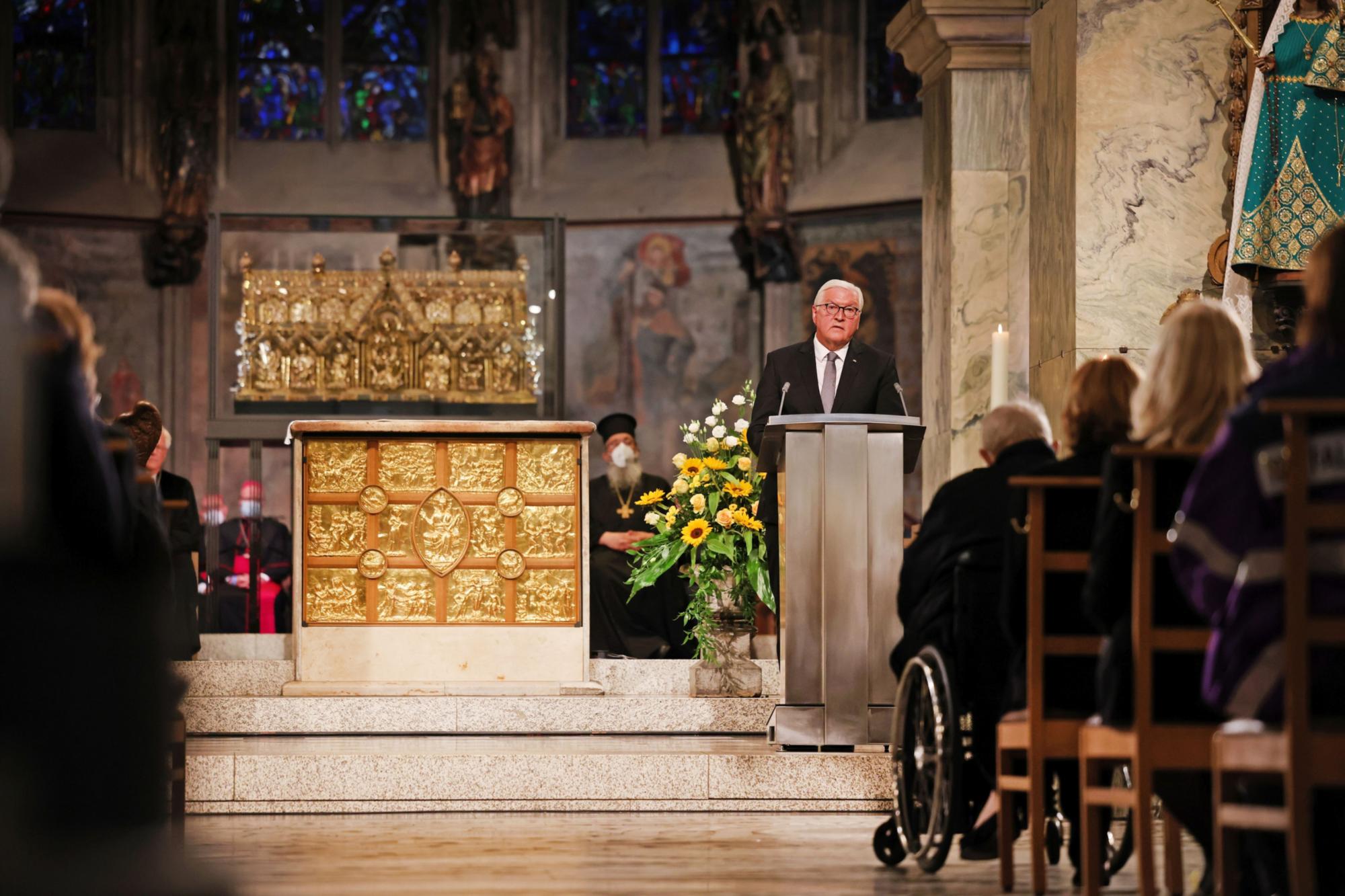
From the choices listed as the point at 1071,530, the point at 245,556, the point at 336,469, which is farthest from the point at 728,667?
the point at 245,556

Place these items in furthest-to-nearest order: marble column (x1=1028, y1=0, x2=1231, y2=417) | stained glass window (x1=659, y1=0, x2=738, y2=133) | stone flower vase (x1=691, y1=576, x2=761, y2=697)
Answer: stained glass window (x1=659, y1=0, x2=738, y2=133) < stone flower vase (x1=691, y1=576, x2=761, y2=697) < marble column (x1=1028, y1=0, x2=1231, y2=417)

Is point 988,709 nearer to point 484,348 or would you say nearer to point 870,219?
point 484,348

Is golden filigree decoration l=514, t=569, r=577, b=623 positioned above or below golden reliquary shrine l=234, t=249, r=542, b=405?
below

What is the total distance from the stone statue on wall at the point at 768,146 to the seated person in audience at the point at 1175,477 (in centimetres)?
1265

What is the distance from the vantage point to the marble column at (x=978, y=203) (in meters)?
9.51

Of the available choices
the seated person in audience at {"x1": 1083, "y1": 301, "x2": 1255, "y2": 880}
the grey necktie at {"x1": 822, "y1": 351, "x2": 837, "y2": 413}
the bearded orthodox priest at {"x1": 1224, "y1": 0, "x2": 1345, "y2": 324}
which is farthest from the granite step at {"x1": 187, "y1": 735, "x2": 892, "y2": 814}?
the seated person in audience at {"x1": 1083, "y1": 301, "x2": 1255, "y2": 880}

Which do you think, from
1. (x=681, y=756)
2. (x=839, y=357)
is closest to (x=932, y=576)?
(x=681, y=756)

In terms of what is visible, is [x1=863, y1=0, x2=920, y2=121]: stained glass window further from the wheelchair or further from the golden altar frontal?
the wheelchair

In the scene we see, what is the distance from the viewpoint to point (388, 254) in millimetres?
12359

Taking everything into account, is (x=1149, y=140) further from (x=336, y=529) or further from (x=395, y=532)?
(x=336, y=529)

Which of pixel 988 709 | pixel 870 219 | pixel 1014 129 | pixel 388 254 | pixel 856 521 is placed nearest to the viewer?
pixel 988 709

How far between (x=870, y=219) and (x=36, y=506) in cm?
1341

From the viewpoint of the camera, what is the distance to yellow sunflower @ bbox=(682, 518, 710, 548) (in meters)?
7.79

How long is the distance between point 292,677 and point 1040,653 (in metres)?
4.90
